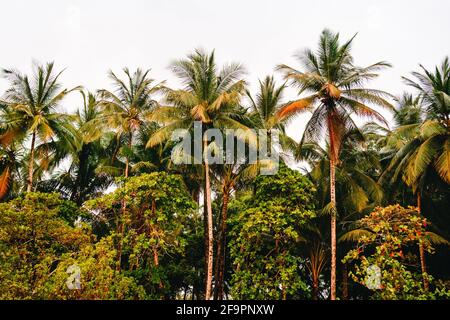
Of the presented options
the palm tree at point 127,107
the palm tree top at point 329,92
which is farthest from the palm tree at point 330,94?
the palm tree at point 127,107

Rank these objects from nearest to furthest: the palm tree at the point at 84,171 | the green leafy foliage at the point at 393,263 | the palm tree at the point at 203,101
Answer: the green leafy foliage at the point at 393,263 < the palm tree at the point at 203,101 < the palm tree at the point at 84,171

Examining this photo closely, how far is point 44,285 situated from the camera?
33.7ft

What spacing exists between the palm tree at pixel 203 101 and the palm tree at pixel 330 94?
2305mm

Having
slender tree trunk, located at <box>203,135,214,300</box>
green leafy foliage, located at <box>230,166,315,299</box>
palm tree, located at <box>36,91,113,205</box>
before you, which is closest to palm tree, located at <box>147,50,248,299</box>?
slender tree trunk, located at <box>203,135,214,300</box>

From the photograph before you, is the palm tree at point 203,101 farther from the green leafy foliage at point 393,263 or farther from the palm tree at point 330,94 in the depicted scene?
the green leafy foliage at point 393,263

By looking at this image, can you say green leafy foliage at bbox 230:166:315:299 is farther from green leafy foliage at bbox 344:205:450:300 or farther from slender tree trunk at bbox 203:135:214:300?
green leafy foliage at bbox 344:205:450:300

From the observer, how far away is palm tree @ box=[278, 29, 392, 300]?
15.2 meters

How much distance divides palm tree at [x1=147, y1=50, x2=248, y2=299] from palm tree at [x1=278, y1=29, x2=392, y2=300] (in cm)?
230

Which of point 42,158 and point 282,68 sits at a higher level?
point 282,68

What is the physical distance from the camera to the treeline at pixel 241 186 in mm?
11750

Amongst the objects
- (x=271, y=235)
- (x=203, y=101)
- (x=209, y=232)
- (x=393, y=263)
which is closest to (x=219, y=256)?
(x=209, y=232)
